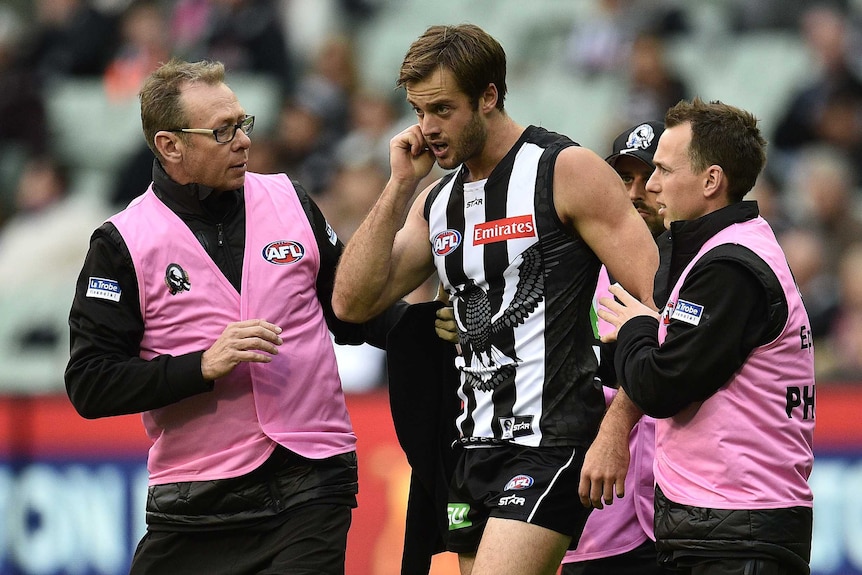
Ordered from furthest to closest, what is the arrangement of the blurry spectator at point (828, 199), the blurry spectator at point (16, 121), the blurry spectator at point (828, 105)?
the blurry spectator at point (16, 121)
the blurry spectator at point (828, 105)
the blurry spectator at point (828, 199)

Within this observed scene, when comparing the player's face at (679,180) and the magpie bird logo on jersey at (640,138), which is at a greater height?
the magpie bird logo on jersey at (640,138)

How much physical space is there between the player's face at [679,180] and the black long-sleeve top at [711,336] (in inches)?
10.2

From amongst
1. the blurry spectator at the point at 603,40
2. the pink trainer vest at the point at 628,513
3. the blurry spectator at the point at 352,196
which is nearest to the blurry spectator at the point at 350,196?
the blurry spectator at the point at 352,196

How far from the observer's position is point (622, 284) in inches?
179

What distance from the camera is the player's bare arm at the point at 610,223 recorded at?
4500mm

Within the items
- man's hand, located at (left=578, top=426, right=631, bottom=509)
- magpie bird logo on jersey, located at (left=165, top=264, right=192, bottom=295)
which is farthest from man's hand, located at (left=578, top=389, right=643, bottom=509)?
magpie bird logo on jersey, located at (left=165, top=264, right=192, bottom=295)

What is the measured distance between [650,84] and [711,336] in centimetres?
710

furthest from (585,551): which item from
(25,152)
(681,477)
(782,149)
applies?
(25,152)

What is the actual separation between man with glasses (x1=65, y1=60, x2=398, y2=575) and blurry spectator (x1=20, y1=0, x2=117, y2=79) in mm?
8799

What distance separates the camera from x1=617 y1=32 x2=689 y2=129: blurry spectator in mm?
10664

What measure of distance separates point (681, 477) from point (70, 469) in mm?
5349

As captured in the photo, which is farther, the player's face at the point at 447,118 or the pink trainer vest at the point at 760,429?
the player's face at the point at 447,118

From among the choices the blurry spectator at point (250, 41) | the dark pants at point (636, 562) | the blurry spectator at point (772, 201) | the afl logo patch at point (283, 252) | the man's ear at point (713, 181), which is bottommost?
the dark pants at point (636, 562)

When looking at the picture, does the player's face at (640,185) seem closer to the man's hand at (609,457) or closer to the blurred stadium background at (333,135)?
the man's hand at (609,457)
